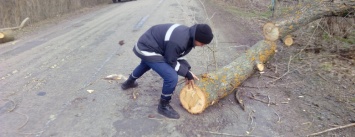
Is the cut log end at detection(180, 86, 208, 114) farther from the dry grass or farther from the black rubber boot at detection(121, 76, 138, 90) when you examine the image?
the dry grass

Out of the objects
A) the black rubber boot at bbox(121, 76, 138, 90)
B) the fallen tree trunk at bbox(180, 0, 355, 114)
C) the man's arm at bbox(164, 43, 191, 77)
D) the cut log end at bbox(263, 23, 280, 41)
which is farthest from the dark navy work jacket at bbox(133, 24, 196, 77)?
the cut log end at bbox(263, 23, 280, 41)

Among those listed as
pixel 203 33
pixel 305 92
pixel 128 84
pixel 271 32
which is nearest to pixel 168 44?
pixel 203 33

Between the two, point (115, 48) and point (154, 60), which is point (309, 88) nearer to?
point (154, 60)

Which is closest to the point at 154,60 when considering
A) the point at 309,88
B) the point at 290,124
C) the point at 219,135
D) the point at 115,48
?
the point at 219,135

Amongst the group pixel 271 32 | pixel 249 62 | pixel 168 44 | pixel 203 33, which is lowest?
pixel 249 62

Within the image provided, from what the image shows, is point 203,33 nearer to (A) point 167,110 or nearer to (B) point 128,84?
(A) point 167,110

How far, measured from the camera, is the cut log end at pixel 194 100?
3699mm

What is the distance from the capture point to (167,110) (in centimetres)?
370

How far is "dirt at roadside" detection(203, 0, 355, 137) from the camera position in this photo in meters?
3.62

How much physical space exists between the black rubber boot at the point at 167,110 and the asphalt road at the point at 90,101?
0.23 ft

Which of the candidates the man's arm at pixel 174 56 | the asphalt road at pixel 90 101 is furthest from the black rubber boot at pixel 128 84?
the man's arm at pixel 174 56

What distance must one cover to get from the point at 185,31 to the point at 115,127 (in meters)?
1.46

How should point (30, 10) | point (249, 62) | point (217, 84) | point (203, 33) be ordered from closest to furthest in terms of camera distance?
point (203, 33), point (217, 84), point (249, 62), point (30, 10)

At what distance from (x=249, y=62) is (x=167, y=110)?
6.30 feet
